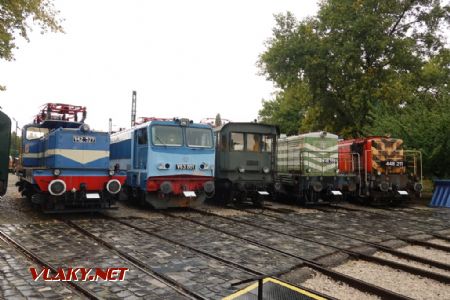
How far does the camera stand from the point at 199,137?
44.2ft

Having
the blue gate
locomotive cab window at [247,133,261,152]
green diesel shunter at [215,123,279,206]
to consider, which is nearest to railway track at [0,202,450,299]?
green diesel shunter at [215,123,279,206]

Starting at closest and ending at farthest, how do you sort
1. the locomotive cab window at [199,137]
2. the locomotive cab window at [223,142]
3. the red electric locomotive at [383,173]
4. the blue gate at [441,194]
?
1. the locomotive cab window at [199,137]
2. the locomotive cab window at [223,142]
3. the red electric locomotive at [383,173]
4. the blue gate at [441,194]

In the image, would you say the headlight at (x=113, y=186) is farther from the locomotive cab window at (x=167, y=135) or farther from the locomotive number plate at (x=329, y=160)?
the locomotive number plate at (x=329, y=160)

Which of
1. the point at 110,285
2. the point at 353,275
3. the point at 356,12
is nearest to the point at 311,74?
the point at 356,12

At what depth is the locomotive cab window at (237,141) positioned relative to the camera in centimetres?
1476

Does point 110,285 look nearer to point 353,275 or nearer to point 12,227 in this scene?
point 353,275

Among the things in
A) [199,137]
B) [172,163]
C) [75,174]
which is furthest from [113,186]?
[199,137]

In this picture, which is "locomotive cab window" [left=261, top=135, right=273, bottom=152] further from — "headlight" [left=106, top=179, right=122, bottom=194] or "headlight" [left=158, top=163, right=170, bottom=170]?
"headlight" [left=106, top=179, right=122, bottom=194]

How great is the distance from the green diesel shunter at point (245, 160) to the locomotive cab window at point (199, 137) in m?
1.23

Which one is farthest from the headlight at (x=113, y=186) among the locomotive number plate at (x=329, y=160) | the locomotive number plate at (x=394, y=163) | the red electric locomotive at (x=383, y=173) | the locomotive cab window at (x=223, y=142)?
the locomotive number plate at (x=394, y=163)

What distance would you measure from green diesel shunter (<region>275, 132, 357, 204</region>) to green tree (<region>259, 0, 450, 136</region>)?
7.21 meters

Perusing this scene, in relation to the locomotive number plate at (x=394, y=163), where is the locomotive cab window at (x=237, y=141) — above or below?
above

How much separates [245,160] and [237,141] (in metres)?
0.76

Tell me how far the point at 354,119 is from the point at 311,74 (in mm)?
4393
